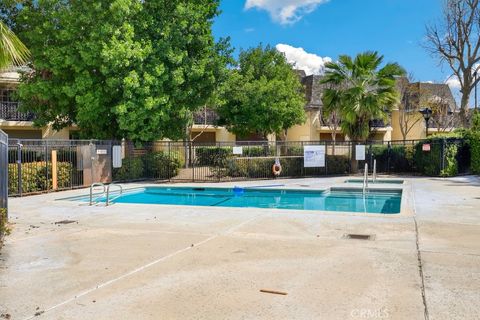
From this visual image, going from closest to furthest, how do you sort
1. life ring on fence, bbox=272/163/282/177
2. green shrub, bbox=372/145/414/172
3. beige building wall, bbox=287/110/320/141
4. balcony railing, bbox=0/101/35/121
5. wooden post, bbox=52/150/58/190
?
wooden post, bbox=52/150/58/190 → life ring on fence, bbox=272/163/282/177 → green shrub, bbox=372/145/414/172 → balcony railing, bbox=0/101/35/121 → beige building wall, bbox=287/110/320/141

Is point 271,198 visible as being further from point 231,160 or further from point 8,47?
point 8,47

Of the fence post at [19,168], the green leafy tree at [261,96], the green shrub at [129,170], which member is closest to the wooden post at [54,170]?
the fence post at [19,168]

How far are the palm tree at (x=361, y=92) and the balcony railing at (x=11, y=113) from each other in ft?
63.7

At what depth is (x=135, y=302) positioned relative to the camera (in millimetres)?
4551

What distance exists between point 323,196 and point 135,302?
12846 millimetres

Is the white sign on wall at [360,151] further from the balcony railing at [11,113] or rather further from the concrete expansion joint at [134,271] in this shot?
the balcony railing at [11,113]

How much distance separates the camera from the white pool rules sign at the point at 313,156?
885 inches

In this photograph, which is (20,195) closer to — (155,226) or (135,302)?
(155,226)

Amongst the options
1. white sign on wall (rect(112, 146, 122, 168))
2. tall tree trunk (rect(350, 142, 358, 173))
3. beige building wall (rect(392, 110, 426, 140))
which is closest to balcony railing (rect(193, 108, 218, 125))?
tall tree trunk (rect(350, 142, 358, 173))

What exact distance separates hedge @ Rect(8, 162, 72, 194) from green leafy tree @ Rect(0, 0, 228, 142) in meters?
2.94

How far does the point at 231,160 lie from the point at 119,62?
7.47 meters

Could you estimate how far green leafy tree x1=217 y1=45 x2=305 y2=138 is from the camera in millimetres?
29156

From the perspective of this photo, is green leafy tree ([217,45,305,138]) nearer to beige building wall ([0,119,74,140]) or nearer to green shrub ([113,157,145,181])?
green shrub ([113,157,145,181])

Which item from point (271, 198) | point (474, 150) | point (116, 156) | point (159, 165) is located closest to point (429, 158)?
point (474, 150)
